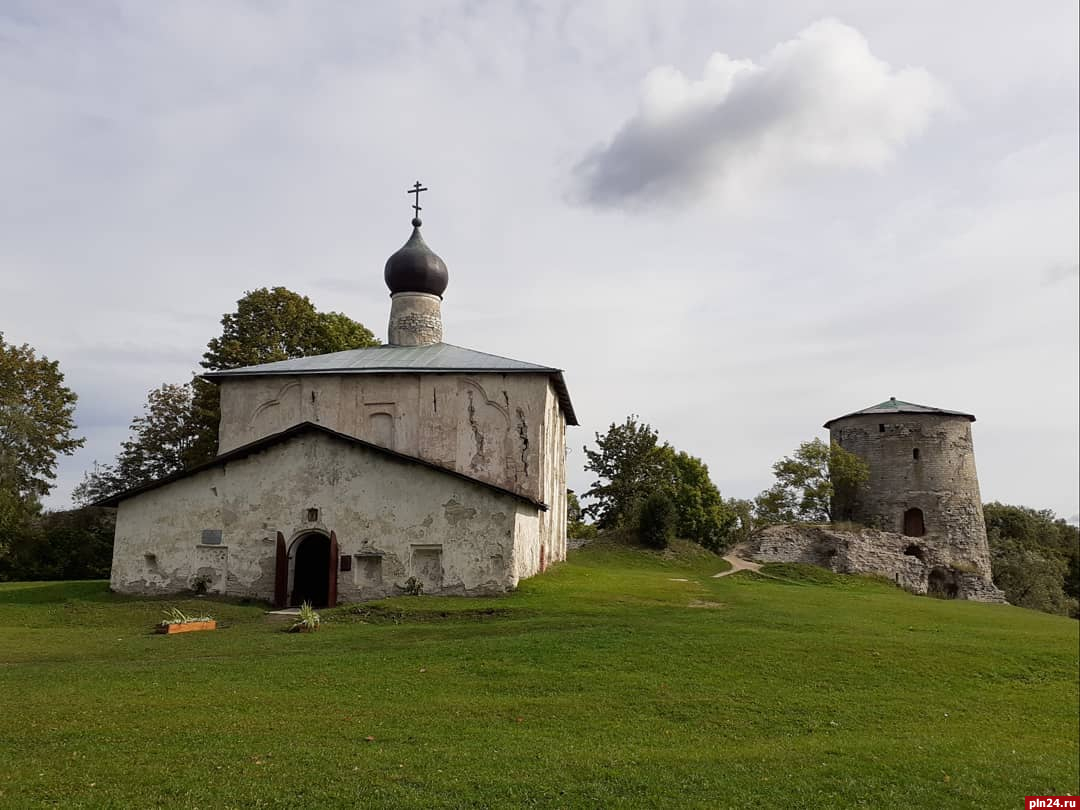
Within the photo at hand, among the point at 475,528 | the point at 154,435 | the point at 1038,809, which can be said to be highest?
the point at 154,435

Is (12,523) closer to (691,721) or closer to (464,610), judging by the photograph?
(464,610)

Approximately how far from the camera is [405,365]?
84.3 feet

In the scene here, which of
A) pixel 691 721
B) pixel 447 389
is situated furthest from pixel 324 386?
pixel 691 721

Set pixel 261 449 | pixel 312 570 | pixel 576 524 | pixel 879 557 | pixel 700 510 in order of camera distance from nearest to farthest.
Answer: pixel 261 449 → pixel 312 570 → pixel 879 557 → pixel 700 510 → pixel 576 524

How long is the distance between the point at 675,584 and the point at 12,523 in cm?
2362

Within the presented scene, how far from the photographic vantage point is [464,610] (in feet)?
56.6

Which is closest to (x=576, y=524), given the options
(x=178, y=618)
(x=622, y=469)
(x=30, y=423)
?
(x=622, y=469)

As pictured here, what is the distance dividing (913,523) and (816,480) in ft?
16.6

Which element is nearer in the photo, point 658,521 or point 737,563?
point 737,563

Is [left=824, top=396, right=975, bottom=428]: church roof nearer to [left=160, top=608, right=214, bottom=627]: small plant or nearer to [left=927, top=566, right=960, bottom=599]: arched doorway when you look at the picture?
[left=927, top=566, right=960, bottom=599]: arched doorway

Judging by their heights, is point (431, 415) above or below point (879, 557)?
above

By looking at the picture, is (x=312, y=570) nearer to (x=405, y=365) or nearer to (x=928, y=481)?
(x=405, y=365)

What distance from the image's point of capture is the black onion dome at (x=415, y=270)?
1185 inches

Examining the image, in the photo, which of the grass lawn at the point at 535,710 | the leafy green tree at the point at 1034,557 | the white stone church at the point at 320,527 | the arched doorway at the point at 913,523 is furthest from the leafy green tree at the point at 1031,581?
the white stone church at the point at 320,527
